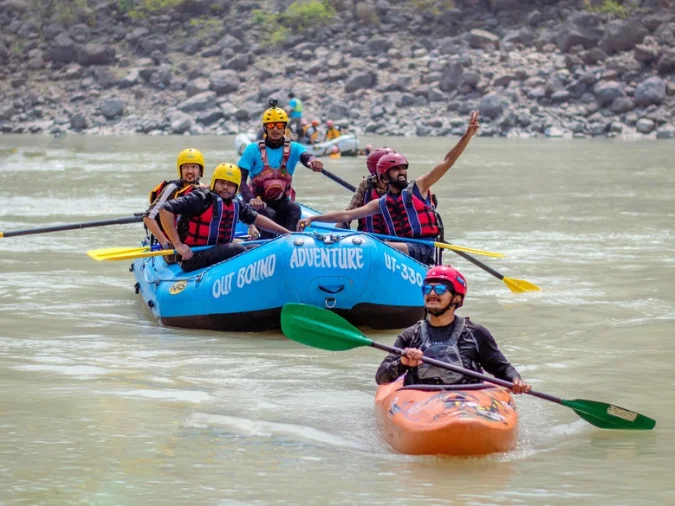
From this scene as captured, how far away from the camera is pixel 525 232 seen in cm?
1528

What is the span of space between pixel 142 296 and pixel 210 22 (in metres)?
45.2

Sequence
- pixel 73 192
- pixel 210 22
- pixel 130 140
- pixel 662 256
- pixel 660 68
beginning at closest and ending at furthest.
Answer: pixel 662 256, pixel 73 192, pixel 130 140, pixel 660 68, pixel 210 22

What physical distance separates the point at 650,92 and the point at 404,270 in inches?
1333

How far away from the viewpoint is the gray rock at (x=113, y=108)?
154 ft

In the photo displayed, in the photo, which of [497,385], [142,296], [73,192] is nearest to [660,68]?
[73,192]

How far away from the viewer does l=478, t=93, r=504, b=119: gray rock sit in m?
41.3

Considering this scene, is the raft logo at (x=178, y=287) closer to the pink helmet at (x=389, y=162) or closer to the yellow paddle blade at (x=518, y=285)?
the pink helmet at (x=389, y=162)

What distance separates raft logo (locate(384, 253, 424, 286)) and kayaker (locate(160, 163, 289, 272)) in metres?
1.13

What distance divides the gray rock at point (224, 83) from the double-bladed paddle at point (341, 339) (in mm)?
40888

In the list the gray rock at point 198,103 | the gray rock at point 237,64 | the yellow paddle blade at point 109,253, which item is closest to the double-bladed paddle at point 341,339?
the yellow paddle blade at point 109,253

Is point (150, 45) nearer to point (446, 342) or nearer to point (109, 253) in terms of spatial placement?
point (109, 253)

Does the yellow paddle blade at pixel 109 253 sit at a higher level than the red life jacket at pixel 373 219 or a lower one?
lower

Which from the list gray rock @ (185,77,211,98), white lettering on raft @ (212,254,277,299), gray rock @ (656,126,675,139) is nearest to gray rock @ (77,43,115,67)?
gray rock @ (185,77,211,98)

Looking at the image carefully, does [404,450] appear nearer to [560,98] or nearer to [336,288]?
[336,288]
